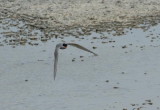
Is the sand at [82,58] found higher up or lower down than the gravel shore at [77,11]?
→ lower down

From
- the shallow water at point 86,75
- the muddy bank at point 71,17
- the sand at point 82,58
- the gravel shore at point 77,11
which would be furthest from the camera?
the gravel shore at point 77,11

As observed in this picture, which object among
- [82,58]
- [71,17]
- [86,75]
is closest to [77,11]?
[71,17]

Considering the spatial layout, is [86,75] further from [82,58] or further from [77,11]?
[77,11]

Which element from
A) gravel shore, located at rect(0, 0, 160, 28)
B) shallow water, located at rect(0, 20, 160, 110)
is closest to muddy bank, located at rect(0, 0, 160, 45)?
gravel shore, located at rect(0, 0, 160, 28)

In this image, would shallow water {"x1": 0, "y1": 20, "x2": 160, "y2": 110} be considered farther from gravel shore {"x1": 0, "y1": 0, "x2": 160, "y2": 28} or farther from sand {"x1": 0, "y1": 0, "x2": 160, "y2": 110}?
gravel shore {"x1": 0, "y1": 0, "x2": 160, "y2": 28}

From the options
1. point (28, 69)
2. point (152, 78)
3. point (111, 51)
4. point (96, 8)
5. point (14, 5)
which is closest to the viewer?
point (152, 78)

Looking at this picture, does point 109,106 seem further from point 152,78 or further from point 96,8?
point 96,8

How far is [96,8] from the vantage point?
49.0m

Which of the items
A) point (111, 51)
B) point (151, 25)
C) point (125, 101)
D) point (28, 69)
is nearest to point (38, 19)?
point (151, 25)

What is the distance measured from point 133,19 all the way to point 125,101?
83.6ft

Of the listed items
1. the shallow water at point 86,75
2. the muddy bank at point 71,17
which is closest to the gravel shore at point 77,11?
the muddy bank at point 71,17

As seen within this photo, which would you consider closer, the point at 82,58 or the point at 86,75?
the point at 86,75

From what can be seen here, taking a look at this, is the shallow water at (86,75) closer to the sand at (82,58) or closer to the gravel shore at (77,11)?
the sand at (82,58)

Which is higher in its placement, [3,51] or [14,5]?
[14,5]
